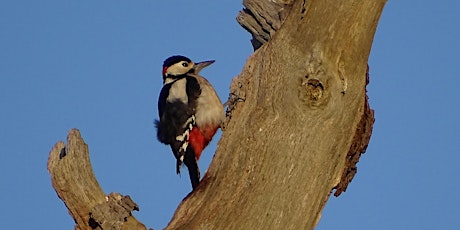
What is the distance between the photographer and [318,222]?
13.8 feet

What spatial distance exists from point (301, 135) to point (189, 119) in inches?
88.7

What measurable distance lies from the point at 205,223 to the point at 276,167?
50 cm

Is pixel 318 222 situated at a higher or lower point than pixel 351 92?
lower

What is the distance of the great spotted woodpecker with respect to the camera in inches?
241

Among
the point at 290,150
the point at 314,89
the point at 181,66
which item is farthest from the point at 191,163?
the point at 314,89

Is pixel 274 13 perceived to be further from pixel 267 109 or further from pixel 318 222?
pixel 318 222

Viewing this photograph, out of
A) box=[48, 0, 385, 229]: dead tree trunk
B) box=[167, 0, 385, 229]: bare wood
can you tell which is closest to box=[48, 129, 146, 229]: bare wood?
box=[48, 0, 385, 229]: dead tree trunk

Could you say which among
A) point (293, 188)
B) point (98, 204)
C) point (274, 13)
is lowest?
point (98, 204)

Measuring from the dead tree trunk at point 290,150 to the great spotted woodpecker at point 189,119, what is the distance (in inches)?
71.0

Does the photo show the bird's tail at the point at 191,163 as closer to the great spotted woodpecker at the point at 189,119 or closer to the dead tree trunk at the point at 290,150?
the great spotted woodpecker at the point at 189,119

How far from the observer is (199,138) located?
20.7 ft

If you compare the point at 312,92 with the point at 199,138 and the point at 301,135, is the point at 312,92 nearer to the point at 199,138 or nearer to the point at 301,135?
the point at 301,135

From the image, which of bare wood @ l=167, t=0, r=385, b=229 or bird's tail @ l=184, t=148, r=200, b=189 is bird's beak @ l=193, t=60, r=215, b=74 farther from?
bare wood @ l=167, t=0, r=385, b=229

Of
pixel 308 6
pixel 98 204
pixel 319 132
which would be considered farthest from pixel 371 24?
pixel 98 204
